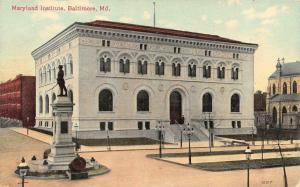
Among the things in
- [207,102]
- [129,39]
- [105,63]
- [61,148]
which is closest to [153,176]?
[61,148]

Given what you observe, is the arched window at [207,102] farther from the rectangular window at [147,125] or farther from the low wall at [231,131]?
the rectangular window at [147,125]

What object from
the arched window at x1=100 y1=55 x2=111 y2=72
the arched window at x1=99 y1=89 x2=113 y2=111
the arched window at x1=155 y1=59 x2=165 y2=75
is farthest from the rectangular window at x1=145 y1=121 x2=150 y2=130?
the arched window at x1=100 y1=55 x2=111 y2=72

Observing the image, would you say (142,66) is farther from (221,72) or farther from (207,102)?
(221,72)

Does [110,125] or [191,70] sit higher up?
[191,70]

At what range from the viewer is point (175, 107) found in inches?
1519

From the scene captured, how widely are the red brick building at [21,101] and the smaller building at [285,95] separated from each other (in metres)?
31.3

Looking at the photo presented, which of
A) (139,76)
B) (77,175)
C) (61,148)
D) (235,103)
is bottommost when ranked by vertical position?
(77,175)

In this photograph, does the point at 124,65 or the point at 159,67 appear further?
the point at 159,67

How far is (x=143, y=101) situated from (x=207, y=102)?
692cm

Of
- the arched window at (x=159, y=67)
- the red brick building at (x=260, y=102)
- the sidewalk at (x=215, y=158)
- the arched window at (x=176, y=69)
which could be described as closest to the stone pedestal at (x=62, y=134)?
the sidewalk at (x=215, y=158)

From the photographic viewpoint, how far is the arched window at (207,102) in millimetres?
39625

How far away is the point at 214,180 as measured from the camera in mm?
16391

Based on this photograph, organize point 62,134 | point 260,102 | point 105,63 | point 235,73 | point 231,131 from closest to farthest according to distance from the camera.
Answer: point 62,134 < point 105,63 < point 231,131 < point 235,73 < point 260,102

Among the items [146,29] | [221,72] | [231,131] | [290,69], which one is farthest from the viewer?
[290,69]
